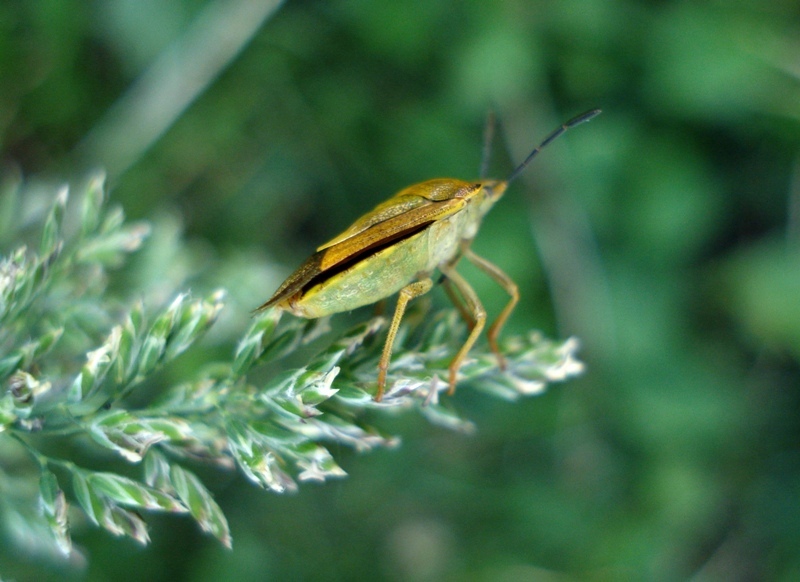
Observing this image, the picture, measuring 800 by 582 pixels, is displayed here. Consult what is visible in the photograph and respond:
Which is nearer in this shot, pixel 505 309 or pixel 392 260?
pixel 392 260

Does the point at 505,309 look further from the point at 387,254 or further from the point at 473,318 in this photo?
the point at 387,254

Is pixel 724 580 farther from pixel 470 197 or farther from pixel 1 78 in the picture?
pixel 1 78

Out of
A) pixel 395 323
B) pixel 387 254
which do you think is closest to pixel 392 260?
pixel 387 254

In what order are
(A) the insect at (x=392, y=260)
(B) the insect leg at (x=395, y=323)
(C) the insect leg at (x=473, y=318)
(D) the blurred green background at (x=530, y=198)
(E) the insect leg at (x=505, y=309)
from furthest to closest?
1. (D) the blurred green background at (x=530, y=198)
2. (E) the insect leg at (x=505, y=309)
3. (C) the insect leg at (x=473, y=318)
4. (A) the insect at (x=392, y=260)
5. (B) the insect leg at (x=395, y=323)

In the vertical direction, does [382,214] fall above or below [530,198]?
below

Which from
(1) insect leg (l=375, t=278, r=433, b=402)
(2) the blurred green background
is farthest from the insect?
(2) the blurred green background

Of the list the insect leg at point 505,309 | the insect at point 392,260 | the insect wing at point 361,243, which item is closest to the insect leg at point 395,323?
the insect at point 392,260

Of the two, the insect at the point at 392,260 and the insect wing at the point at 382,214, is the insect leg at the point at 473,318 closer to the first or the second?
the insect at the point at 392,260
